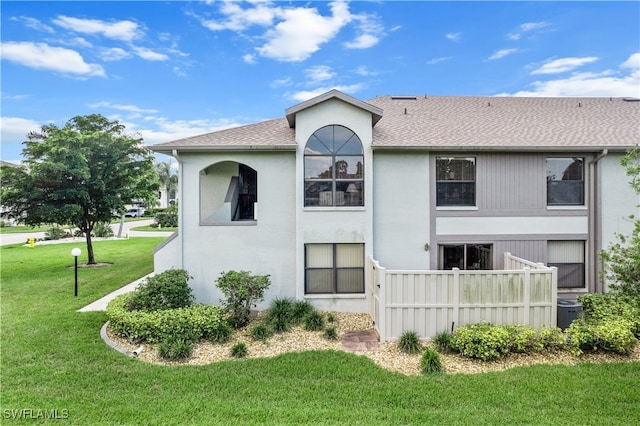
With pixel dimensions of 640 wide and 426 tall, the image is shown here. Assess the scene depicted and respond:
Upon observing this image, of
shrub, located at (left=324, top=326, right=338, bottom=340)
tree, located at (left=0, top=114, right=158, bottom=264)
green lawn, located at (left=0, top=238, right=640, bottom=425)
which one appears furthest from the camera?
tree, located at (left=0, top=114, right=158, bottom=264)

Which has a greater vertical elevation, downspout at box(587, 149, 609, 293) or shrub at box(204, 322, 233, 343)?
downspout at box(587, 149, 609, 293)

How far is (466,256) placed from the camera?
10.0m

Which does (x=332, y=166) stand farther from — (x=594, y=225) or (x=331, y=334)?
(x=594, y=225)

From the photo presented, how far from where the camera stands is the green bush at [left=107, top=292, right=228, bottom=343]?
23.3 ft

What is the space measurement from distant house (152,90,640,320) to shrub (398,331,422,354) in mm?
2493

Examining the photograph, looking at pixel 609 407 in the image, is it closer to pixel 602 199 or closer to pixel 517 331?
pixel 517 331

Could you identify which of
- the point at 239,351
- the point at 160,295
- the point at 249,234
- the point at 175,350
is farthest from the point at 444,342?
the point at 160,295

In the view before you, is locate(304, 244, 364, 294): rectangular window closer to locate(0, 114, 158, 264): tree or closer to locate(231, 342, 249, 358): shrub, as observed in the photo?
locate(231, 342, 249, 358): shrub

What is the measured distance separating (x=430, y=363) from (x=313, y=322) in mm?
3161

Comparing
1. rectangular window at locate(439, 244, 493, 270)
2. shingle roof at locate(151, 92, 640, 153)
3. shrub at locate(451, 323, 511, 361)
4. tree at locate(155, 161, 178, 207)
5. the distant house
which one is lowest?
shrub at locate(451, 323, 511, 361)

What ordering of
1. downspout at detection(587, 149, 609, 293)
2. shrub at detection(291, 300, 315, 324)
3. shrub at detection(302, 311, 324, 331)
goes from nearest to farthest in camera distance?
1. shrub at detection(302, 311, 324, 331)
2. shrub at detection(291, 300, 315, 324)
3. downspout at detection(587, 149, 609, 293)

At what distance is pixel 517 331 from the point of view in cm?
681

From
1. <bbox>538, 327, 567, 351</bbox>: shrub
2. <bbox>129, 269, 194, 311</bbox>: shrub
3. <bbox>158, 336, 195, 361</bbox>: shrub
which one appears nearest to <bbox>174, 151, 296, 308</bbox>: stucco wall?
<bbox>129, 269, 194, 311</bbox>: shrub

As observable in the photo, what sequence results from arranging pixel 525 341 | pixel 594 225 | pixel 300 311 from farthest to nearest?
pixel 594 225 → pixel 300 311 → pixel 525 341
